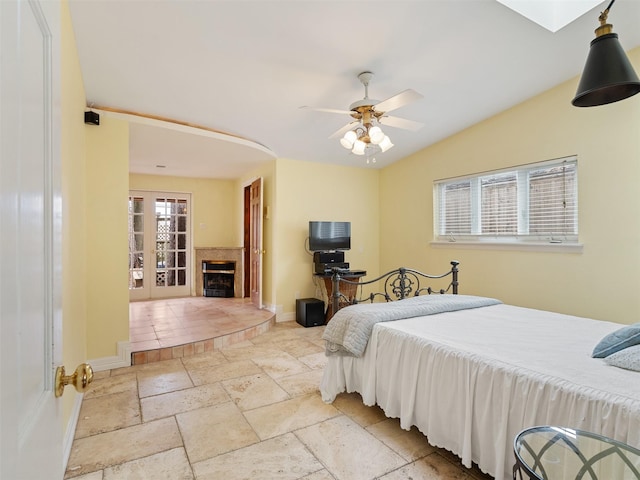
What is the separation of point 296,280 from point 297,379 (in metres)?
2.42

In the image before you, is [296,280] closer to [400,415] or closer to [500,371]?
[400,415]

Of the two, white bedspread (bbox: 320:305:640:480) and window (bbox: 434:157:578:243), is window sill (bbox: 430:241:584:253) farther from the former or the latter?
white bedspread (bbox: 320:305:640:480)

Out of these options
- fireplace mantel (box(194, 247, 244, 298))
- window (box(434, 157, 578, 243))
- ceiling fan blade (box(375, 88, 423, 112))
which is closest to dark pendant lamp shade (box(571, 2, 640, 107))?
ceiling fan blade (box(375, 88, 423, 112))

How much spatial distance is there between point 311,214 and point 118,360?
10.7 ft

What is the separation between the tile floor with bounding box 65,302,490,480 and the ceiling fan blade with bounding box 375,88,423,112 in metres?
2.37

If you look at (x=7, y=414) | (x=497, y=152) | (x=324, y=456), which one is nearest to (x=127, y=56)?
(x=7, y=414)

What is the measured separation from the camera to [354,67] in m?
3.08

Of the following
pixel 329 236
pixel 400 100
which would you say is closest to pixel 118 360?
pixel 329 236

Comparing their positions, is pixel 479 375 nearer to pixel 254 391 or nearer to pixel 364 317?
pixel 364 317

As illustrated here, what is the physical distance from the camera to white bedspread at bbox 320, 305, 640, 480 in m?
1.48

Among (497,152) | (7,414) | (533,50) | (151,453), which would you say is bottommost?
(151,453)

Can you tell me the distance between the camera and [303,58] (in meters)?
2.93

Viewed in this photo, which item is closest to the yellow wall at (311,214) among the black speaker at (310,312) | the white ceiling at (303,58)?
the black speaker at (310,312)

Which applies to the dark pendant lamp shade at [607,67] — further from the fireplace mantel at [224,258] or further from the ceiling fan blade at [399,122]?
the fireplace mantel at [224,258]
